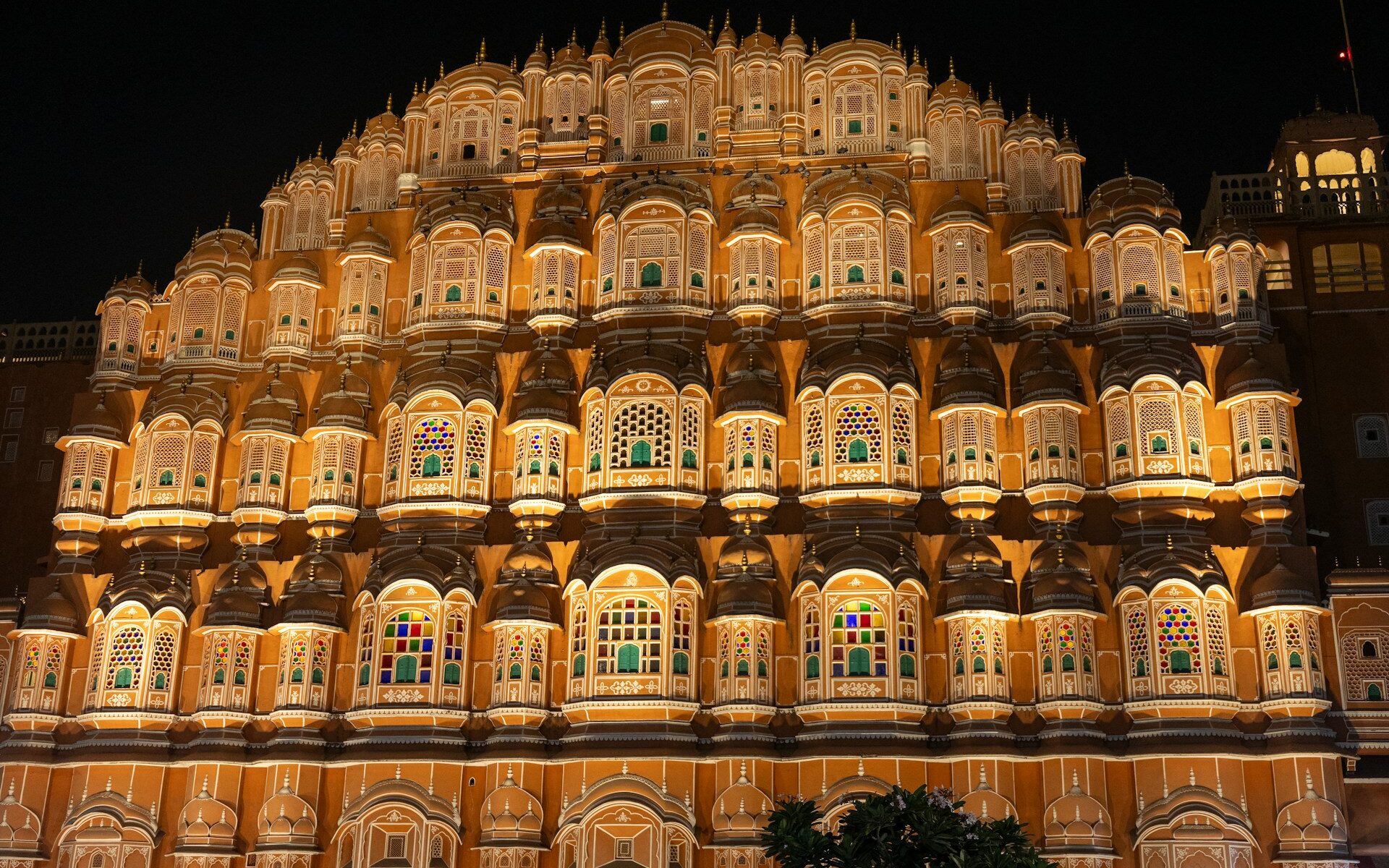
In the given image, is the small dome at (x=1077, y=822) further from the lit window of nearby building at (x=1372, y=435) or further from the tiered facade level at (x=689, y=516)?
the lit window of nearby building at (x=1372, y=435)

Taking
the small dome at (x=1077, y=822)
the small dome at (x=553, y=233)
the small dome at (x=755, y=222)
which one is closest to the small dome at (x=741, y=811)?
the small dome at (x=1077, y=822)

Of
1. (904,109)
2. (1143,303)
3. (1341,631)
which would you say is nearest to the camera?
(1341,631)

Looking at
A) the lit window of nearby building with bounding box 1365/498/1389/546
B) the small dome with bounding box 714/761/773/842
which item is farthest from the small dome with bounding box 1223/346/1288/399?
the small dome with bounding box 714/761/773/842

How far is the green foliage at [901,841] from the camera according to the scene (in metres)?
22.0

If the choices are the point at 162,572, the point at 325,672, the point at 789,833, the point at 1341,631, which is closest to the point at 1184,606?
the point at 1341,631

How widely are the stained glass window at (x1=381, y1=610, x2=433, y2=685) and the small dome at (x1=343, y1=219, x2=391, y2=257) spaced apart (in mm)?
9285

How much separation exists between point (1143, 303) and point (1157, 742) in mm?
10065

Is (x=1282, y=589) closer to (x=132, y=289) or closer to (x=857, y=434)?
(x=857, y=434)

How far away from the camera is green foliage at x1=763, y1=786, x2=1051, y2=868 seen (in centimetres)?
2197

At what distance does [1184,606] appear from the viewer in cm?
3253

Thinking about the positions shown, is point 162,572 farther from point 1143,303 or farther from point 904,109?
point 1143,303

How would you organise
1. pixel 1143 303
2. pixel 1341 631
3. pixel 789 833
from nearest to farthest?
pixel 789 833
pixel 1341 631
pixel 1143 303

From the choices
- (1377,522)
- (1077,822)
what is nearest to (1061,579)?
(1077,822)

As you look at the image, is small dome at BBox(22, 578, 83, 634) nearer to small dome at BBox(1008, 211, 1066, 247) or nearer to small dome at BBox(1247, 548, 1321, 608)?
small dome at BBox(1008, 211, 1066, 247)
